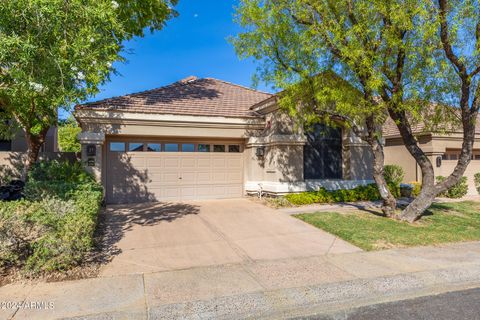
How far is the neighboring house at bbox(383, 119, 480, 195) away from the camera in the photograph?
47.0 feet

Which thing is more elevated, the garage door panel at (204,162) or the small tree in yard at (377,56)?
the small tree in yard at (377,56)

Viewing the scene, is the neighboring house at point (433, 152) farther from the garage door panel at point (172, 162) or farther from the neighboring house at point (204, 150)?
the garage door panel at point (172, 162)

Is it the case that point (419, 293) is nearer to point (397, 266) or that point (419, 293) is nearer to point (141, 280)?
point (397, 266)

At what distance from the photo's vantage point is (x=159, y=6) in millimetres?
11438

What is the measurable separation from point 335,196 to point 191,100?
7068 millimetres

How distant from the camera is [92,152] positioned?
33.7ft

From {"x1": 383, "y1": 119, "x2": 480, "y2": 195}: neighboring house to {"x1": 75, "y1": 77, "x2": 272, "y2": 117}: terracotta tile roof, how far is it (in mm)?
7537

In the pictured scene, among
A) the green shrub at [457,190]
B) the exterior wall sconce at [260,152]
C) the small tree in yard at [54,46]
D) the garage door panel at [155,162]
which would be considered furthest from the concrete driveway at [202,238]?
the green shrub at [457,190]

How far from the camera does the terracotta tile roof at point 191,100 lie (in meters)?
11.1

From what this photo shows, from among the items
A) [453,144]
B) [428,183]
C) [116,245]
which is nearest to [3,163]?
[116,245]

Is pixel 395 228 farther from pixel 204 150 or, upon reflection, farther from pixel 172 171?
pixel 172 171

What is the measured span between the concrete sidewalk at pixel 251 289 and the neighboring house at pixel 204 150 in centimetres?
645

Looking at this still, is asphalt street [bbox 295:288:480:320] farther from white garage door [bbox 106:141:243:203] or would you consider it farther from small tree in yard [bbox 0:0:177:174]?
white garage door [bbox 106:141:243:203]

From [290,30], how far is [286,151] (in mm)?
4584
